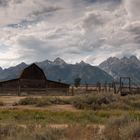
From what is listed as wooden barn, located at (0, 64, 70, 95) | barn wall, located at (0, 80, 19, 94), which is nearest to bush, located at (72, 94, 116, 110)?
wooden barn, located at (0, 64, 70, 95)

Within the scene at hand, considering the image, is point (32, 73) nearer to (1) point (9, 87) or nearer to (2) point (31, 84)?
(2) point (31, 84)

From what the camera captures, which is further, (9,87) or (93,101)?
(9,87)

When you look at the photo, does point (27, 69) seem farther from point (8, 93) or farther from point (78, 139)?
point (78, 139)

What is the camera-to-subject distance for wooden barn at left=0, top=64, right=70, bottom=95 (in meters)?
61.5

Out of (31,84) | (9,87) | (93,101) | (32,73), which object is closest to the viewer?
(93,101)

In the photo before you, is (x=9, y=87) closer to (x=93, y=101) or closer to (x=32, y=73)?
(x=32, y=73)

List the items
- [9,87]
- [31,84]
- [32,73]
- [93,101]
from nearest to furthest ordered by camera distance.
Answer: [93,101], [9,87], [31,84], [32,73]

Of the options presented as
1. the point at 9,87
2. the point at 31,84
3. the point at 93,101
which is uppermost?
the point at 31,84

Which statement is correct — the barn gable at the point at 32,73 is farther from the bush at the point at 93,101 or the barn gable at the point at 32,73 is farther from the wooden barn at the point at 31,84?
the bush at the point at 93,101

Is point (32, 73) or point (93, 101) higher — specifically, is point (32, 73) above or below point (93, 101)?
above

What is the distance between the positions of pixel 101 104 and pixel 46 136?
833 inches

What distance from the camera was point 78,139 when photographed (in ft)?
36.0

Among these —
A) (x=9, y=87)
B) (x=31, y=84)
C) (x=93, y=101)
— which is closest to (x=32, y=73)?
(x=31, y=84)

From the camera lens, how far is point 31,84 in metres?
64.8
